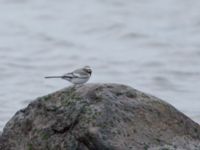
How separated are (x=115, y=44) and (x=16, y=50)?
2792 millimetres

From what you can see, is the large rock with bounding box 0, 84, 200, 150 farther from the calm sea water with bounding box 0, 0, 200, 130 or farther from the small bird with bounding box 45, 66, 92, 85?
the calm sea water with bounding box 0, 0, 200, 130

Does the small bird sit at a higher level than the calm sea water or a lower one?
higher

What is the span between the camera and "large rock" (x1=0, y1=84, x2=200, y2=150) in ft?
27.8

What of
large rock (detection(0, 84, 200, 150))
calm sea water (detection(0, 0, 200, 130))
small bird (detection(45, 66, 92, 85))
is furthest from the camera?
calm sea water (detection(0, 0, 200, 130))

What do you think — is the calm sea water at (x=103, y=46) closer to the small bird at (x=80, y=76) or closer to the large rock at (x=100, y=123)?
the small bird at (x=80, y=76)

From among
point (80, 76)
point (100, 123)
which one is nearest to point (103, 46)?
point (80, 76)

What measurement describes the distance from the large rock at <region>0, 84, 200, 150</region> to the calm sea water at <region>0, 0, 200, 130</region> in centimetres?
588

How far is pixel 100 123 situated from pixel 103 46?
48.5 ft

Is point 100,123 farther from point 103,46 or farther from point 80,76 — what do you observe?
point 103,46

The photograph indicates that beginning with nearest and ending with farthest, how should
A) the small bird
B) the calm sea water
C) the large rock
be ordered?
the large rock
the small bird
the calm sea water

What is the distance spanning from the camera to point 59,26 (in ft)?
82.8

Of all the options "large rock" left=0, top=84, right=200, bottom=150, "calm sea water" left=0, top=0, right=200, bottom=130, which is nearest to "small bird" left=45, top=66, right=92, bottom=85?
"large rock" left=0, top=84, right=200, bottom=150

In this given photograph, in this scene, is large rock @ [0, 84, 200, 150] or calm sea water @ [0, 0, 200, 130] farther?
calm sea water @ [0, 0, 200, 130]

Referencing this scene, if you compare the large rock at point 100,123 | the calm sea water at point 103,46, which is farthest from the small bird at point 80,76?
the calm sea water at point 103,46
